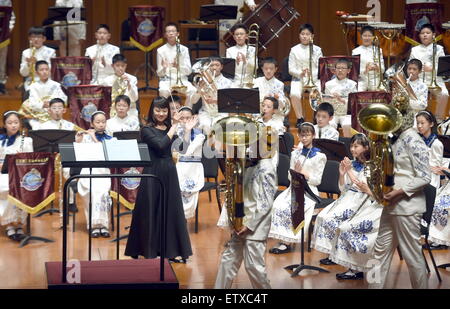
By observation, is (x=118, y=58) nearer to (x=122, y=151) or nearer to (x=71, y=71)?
(x=71, y=71)

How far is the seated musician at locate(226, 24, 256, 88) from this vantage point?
11.0 meters

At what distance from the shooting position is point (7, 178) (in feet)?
27.1

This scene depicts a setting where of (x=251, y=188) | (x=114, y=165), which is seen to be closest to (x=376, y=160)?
(x=251, y=188)

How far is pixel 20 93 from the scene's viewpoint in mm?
11836

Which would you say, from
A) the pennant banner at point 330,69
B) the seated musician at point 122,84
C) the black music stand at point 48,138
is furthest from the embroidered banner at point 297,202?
the pennant banner at point 330,69

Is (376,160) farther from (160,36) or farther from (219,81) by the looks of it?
(160,36)

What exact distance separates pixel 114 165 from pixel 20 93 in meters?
6.43

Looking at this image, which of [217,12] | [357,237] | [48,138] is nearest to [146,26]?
[217,12]

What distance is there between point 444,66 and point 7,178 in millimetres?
5053

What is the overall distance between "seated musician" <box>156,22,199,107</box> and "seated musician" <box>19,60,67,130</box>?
127 cm

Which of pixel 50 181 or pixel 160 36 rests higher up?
pixel 160 36

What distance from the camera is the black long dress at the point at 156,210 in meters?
6.80
